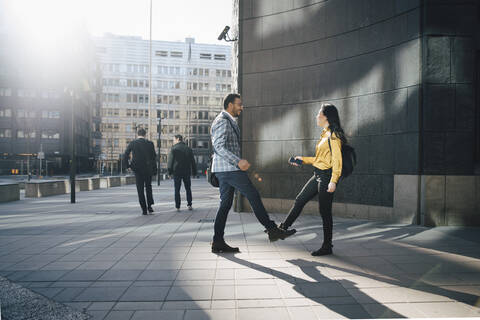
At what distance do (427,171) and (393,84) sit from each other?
1883 millimetres

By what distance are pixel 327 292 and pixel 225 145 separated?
219 cm

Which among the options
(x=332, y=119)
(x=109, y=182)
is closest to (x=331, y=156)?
(x=332, y=119)

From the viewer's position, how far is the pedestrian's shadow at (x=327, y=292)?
2834 millimetres

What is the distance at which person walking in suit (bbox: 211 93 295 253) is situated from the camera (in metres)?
4.56

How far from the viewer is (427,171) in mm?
6508

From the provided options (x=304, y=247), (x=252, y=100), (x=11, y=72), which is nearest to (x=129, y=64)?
→ (x=11, y=72)

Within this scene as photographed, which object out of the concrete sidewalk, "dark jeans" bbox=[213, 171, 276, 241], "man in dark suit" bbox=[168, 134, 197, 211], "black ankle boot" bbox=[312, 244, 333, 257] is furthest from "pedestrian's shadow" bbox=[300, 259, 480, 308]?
"man in dark suit" bbox=[168, 134, 197, 211]

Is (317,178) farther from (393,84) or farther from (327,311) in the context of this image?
(393,84)

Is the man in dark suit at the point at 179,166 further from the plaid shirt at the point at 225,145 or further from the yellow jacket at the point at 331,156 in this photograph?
the yellow jacket at the point at 331,156

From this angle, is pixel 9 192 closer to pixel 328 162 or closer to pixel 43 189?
pixel 43 189

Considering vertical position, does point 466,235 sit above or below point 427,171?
below

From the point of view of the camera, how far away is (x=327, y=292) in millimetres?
3252

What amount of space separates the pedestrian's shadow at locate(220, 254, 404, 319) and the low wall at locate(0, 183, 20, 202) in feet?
36.5

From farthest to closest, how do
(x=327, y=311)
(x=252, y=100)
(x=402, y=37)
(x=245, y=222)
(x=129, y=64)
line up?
(x=129, y=64) → (x=252, y=100) → (x=245, y=222) → (x=402, y=37) → (x=327, y=311)
